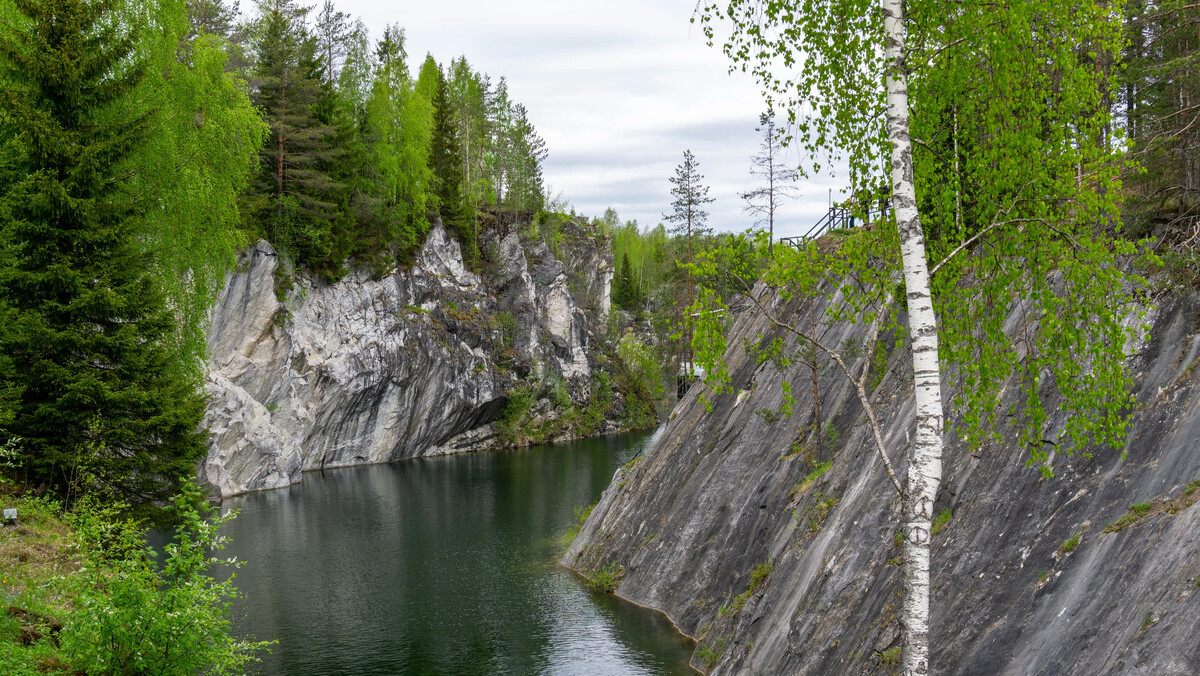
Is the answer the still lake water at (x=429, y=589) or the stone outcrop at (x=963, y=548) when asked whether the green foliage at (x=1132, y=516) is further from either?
the still lake water at (x=429, y=589)

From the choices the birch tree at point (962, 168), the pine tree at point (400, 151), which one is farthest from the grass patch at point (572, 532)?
the pine tree at point (400, 151)

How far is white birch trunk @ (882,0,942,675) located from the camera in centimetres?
740

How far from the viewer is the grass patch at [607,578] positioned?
89.9ft

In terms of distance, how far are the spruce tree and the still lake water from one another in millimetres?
8123

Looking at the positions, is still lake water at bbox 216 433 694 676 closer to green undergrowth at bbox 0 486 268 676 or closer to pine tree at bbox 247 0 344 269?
green undergrowth at bbox 0 486 268 676

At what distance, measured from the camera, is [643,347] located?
87188 mm

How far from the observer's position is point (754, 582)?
20.8m

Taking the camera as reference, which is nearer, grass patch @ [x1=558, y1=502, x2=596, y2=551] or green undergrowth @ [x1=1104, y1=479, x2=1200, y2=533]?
green undergrowth @ [x1=1104, y1=479, x2=1200, y2=533]

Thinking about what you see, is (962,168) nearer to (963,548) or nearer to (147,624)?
(963,548)

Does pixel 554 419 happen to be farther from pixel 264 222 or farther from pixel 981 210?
pixel 981 210

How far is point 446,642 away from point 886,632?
14.6 m

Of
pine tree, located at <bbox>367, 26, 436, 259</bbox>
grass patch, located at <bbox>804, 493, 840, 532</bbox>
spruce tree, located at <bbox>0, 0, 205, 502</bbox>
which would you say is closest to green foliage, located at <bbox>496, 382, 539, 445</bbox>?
pine tree, located at <bbox>367, 26, 436, 259</bbox>

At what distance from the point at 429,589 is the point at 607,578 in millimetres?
6455

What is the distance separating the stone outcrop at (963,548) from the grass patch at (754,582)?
10 cm
